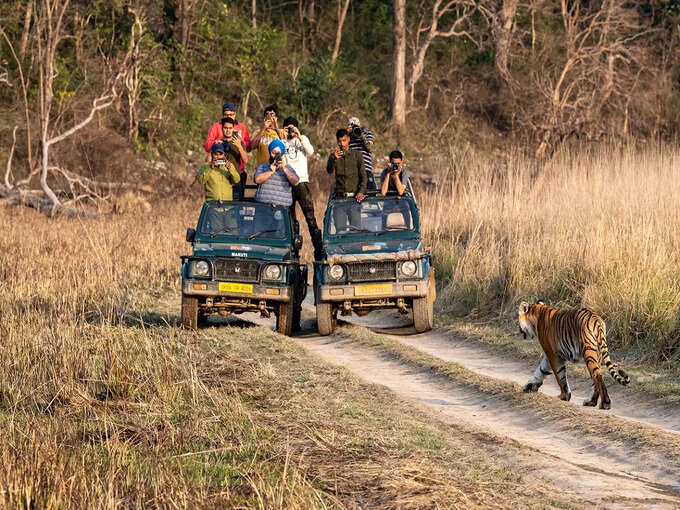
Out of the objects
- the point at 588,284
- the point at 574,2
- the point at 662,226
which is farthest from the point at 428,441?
the point at 574,2

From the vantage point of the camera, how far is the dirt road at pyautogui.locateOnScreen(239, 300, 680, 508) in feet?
22.2

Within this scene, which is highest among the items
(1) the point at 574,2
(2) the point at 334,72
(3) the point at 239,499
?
(1) the point at 574,2

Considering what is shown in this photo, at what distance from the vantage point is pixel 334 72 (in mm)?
37281

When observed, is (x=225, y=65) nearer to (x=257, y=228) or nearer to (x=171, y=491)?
(x=257, y=228)

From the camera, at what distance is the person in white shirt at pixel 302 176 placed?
13.9m

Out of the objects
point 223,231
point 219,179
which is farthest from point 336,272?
point 219,179

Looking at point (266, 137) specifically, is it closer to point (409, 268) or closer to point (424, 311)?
point (409, 268)

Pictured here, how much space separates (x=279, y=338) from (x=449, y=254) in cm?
486

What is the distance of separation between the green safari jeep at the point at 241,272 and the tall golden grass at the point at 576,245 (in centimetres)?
271

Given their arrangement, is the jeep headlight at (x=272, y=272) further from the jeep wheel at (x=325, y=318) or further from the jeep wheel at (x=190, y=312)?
the jeep wheel at (x=190, y=312)

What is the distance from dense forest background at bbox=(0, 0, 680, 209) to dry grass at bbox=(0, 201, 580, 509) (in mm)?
17271

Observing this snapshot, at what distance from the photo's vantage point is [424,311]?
508 inches

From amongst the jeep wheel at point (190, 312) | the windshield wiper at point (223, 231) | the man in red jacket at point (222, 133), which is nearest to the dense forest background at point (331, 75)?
the man in red jacket at point (222, 133)

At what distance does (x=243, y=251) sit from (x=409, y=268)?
1.88 m
